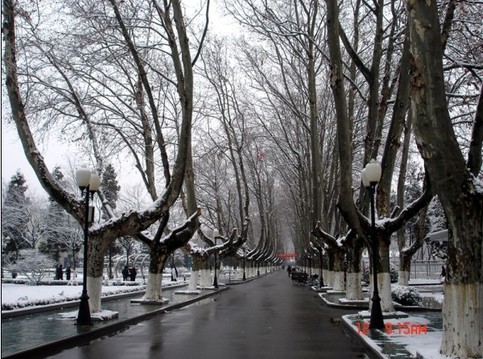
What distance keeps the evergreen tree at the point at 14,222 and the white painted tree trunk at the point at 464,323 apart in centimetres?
5093

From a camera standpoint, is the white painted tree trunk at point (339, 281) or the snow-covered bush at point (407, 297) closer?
the snow-covered bush at point (407, 297)

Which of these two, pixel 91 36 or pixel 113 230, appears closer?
pixel 113 230

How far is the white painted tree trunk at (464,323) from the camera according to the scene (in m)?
7.48

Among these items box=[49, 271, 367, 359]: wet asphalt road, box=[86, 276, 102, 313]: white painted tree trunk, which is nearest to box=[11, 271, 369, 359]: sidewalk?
box=[49, 271, 367, 359]: wet asphalt road

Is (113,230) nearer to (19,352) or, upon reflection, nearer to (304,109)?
(19,352)

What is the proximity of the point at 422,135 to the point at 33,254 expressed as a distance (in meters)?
36.0

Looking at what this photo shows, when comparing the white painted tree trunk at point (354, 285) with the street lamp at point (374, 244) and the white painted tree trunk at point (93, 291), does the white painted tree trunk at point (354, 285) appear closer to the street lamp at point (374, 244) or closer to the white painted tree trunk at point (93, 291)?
the street lamp at point (374, 244)

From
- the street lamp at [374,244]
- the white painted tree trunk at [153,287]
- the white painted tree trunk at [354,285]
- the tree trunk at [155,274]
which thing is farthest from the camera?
the white painted tree trunk at [153,287]

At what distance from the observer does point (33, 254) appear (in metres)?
38.4

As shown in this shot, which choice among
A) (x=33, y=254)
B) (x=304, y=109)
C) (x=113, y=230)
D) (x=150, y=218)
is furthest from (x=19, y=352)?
(x=33, y=254)

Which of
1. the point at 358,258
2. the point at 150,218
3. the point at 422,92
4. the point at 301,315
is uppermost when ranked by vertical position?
the point at 422,92
